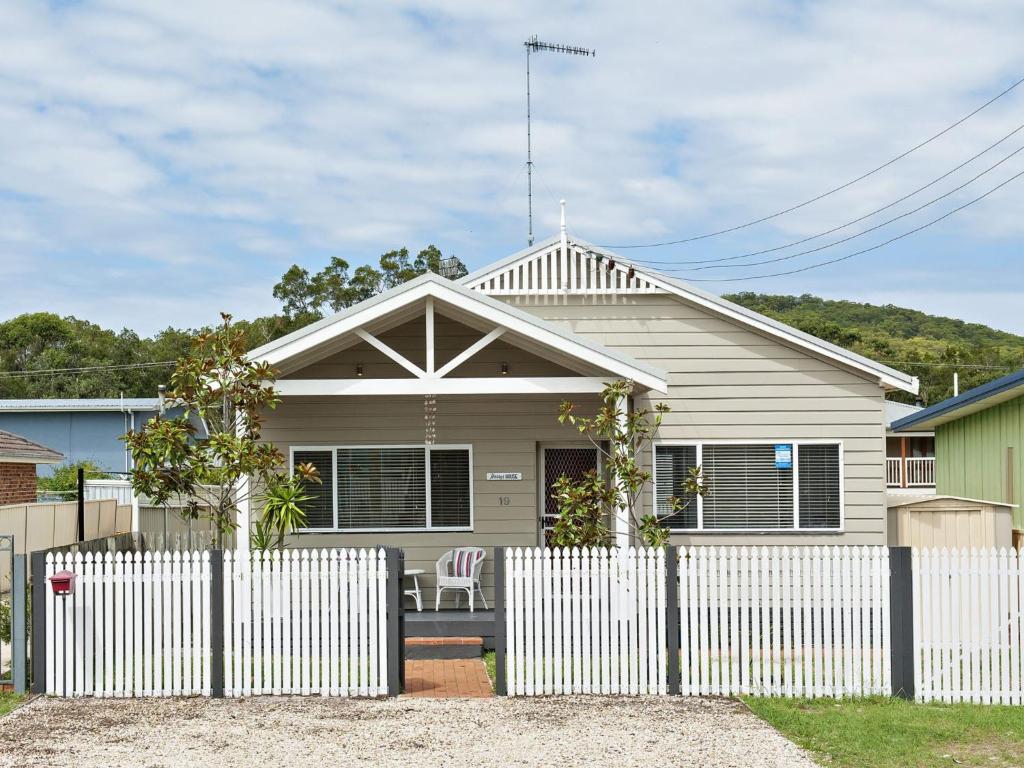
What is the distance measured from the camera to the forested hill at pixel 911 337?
57156 millimetres

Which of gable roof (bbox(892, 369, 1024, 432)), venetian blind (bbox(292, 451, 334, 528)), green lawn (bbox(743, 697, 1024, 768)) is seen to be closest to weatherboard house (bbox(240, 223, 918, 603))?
venetian blind (bbox(292, 451, 334, 528))

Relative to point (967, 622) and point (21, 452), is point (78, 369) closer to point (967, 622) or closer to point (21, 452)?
point (21, 452)

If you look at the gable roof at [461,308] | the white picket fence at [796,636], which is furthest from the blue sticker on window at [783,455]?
the white picket fence at [796,636]

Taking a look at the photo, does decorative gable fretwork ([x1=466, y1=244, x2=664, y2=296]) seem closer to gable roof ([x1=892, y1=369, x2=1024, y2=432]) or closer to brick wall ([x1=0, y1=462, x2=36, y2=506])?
gable roof ([x1=892, y1=369, x2=1024, y2=432])

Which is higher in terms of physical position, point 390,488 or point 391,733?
point 390,488

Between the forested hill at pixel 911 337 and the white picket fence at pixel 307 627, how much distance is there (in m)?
46.2

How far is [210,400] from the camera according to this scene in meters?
12.0

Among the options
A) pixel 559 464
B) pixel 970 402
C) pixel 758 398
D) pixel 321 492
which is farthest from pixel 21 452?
pixel 970 402

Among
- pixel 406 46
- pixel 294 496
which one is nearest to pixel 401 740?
pixel 294 496

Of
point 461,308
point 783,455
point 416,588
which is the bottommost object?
point 416,588

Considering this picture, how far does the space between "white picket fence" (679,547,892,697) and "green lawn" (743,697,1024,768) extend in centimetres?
19

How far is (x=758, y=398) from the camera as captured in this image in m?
14.4

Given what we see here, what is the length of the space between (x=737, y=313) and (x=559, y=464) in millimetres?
2866

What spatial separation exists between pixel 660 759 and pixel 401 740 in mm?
1888
